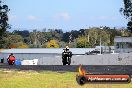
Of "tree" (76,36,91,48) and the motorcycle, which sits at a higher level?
"tree" (76,36,91,48)

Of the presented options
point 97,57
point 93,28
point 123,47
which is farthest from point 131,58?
point 93,28

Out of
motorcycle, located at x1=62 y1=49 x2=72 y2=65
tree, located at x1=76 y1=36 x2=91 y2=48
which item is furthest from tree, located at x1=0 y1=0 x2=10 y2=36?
tree, located at x1=76 y1=36 x2=91 y2=48

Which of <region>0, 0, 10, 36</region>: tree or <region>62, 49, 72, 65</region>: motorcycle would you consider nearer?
<region>62, 49, 72, 65</region>: motorcycle

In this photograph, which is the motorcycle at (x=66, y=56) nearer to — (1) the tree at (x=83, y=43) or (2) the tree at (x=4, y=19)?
(2) the tree at (x=4, y=19)

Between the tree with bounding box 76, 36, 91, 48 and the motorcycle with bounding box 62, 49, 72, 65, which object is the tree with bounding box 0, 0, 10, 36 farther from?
the tree with bounding box 76, 36, 91, 48

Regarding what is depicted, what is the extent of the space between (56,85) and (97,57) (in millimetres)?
25906

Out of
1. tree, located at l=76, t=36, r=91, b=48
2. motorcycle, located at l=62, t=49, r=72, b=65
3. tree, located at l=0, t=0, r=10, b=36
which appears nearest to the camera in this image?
motorcycle, located at l=62, t=49, r=72, b=65

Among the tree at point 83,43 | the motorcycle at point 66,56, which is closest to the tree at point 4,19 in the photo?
the motorcycle at point 66,56

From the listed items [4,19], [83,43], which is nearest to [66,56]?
[4,19]

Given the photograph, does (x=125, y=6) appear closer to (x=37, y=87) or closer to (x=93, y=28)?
(x=37, y=87)

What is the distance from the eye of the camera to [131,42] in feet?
322

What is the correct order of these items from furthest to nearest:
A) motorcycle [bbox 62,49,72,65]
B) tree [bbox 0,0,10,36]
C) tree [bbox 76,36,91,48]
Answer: tree [bbox 76,36,91,48] < tree [bbox 0,0,10,36] < motorcycle [bbox 62,49,72,65]

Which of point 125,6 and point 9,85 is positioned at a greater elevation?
point 125,6

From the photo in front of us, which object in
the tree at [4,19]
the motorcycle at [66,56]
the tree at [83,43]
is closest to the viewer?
the motorcycle at [66,56]
